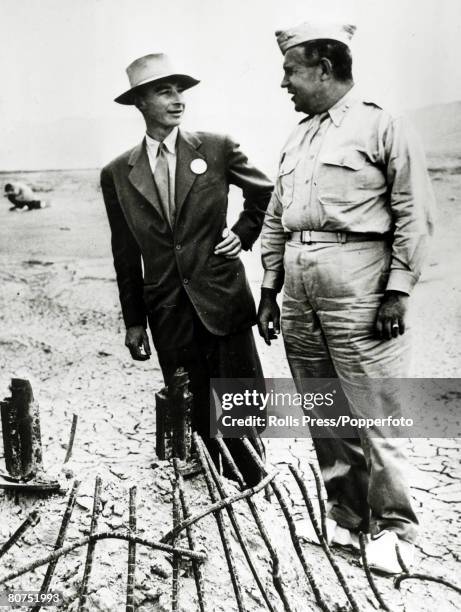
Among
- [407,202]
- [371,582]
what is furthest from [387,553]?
[407,202]

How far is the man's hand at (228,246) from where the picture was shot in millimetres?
2551

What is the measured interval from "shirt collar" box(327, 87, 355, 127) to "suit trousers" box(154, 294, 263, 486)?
0.92 m

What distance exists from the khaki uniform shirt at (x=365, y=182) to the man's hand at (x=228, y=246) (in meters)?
0.36

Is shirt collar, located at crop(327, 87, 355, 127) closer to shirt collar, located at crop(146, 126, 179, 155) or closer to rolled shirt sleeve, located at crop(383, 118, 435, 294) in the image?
rolled shirt sleeve, located at crop(383, 118, 435, 294)

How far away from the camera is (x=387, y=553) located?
2.25m

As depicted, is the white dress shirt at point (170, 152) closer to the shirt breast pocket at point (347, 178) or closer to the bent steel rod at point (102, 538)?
the shirt breast pocket at point (347, 178)

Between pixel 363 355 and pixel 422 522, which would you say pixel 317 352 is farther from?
pixel 422 522

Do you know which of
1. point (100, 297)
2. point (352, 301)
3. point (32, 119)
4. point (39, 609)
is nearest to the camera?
point (39, 609)

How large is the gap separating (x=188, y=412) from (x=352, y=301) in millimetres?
847

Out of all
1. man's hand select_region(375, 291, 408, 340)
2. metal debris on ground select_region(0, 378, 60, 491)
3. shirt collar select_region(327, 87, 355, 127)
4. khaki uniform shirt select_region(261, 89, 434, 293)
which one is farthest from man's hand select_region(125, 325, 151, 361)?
shirt collar select_region(327, 87, 355, 127)

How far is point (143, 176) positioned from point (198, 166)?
230mm

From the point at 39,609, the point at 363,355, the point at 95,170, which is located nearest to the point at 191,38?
the point at 95,170

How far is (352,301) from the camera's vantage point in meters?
2.18

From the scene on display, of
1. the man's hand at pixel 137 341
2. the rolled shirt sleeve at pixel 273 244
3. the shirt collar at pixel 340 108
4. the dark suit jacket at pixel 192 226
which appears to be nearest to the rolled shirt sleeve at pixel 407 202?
the shirt collar at pixel 340 108
